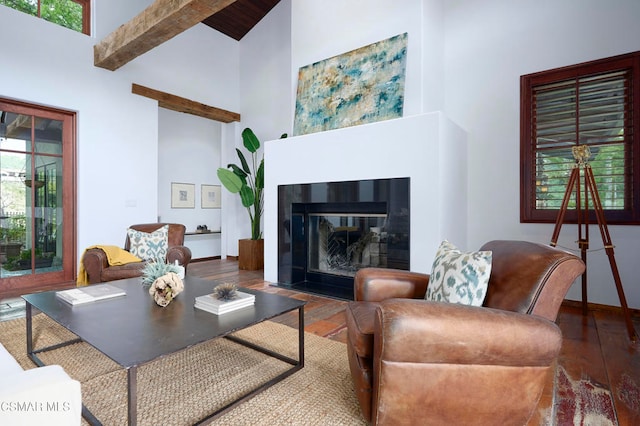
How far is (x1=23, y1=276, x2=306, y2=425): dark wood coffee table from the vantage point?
4.11ft

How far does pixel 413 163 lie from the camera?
117 inches

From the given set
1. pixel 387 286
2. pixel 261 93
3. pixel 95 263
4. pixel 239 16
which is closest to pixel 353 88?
pixel 387 286

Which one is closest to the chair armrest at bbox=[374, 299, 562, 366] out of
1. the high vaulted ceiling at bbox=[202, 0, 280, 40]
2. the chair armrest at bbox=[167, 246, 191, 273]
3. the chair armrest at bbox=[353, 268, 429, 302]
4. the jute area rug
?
the jute area rug

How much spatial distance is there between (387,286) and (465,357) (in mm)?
708

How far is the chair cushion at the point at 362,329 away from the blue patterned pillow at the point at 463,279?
34cm

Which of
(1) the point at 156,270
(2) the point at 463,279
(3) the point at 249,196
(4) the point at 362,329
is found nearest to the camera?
(4) the point at 362,329

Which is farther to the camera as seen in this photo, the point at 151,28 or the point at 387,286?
the point at 151,28

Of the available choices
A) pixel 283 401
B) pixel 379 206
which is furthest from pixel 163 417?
pixel 379 206

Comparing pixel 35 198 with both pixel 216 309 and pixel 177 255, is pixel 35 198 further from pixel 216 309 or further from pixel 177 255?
pixel 216 309

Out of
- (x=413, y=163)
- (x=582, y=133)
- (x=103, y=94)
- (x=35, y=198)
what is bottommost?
(x=35, y=198)

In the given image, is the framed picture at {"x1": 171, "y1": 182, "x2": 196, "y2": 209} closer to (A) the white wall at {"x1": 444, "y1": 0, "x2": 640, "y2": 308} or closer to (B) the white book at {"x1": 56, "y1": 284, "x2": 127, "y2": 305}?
(B) the white book at {"x1": 56, "y1": 284, "x2": 127, "y2": 305}

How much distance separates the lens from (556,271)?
1.28 metres

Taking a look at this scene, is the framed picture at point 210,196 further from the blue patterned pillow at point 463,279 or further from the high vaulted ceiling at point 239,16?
the blue patterned pillow at point 463,279

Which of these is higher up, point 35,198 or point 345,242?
point 35,198
